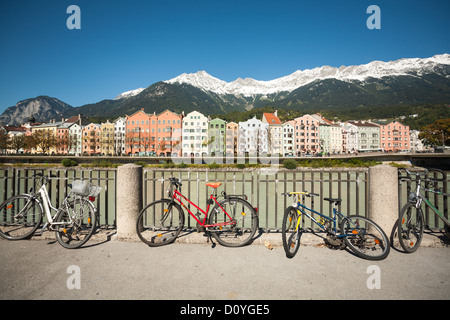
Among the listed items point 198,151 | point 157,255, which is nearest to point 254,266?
point 157,255

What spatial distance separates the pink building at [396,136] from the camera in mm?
110562

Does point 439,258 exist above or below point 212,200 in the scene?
below

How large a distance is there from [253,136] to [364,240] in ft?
286

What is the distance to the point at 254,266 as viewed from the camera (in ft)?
12.0

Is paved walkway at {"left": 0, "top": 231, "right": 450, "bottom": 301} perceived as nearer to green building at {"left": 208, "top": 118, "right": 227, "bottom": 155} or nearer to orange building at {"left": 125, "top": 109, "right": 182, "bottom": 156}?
green building at {"left": 208, "top": 118, "right": 227, "bottom": 155}

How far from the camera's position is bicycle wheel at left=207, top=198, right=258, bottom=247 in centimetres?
447

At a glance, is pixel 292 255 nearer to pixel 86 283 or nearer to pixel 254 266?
pixel 254 266

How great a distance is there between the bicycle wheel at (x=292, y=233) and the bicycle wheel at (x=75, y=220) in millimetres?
3425

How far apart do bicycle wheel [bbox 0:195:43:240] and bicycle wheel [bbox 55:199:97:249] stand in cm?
57

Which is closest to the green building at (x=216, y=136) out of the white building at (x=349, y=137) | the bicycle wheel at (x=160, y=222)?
the white building at (x=349, y=137)

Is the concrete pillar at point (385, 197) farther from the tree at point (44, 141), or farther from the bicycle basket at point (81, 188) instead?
the tree at point (44, 141)

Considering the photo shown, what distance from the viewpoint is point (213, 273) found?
11.4 feet
